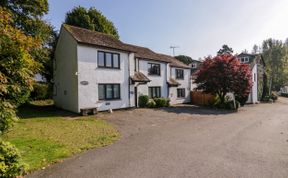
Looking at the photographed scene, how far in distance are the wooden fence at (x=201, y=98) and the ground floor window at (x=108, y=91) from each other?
14.8 meters

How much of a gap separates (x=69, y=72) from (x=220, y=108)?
1827 cm

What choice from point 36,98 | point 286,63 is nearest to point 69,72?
point 36,98

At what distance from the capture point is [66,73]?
2144 cm

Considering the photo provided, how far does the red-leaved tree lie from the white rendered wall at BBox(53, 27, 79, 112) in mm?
15311

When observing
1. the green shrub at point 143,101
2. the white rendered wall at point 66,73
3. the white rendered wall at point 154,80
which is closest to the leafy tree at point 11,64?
the white rendered wall at point 66,73

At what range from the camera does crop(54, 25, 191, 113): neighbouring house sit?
19.7 meters

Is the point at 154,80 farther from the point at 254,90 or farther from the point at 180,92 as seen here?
the point at 254,90

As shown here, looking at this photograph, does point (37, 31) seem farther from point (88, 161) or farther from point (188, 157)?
point (188, 157)

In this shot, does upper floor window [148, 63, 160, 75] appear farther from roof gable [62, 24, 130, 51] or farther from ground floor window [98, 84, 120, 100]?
ground floor window [98, 84, 120, 100]

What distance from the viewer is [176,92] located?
106 feet

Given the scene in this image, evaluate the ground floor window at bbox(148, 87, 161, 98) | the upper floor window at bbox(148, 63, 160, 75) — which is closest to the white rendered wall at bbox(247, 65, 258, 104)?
the ground floor window at bbox(148, 87, 161, 98)

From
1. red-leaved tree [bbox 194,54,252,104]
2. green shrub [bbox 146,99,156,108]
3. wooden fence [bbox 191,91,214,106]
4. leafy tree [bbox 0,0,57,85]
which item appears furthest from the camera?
wooden fence [bbox 191,91,214,106]

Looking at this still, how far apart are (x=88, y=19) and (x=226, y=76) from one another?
21111 mm

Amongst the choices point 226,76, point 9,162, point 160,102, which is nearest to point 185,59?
point 226,76
